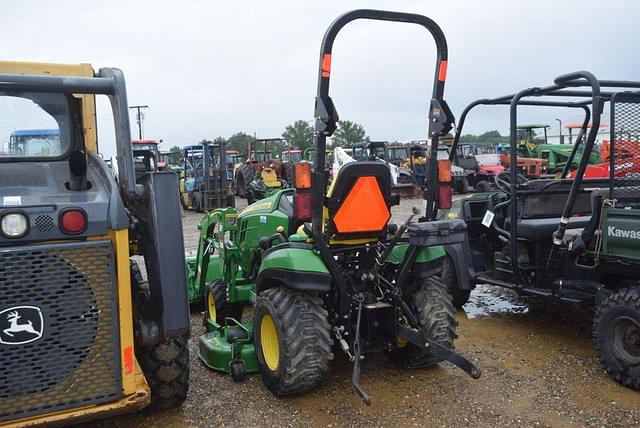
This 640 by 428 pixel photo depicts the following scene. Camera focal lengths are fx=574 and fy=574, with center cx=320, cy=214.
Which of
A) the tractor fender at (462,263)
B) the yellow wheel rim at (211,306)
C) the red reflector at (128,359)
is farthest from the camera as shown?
the tractor fender at (462,263)

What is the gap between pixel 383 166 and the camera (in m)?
4.04

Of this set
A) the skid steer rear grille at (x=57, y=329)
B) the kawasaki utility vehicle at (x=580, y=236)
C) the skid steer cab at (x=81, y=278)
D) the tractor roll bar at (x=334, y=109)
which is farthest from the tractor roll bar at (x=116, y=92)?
the kawasaki utility vehicle at (x=580, y=236)

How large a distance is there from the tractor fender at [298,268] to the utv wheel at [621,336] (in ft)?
6.94

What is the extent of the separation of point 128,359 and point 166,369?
0.54 meters

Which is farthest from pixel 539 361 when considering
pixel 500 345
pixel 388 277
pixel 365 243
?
pixel 365 243

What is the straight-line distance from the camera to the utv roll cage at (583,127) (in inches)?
176

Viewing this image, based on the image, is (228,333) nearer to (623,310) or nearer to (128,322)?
(128,322)

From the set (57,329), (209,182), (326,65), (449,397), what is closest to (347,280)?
(449,397)

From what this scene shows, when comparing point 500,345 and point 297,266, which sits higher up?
point 297,266

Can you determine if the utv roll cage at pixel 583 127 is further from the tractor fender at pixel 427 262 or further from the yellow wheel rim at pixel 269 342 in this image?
the yellow wheel rim at pixel 269 342

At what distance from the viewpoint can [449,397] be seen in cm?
400

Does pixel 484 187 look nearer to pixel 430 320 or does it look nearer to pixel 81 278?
pixel 430 320

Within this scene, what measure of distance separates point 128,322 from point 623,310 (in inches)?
133

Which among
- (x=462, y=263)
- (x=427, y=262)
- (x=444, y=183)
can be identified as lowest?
(x=462, y=263)
